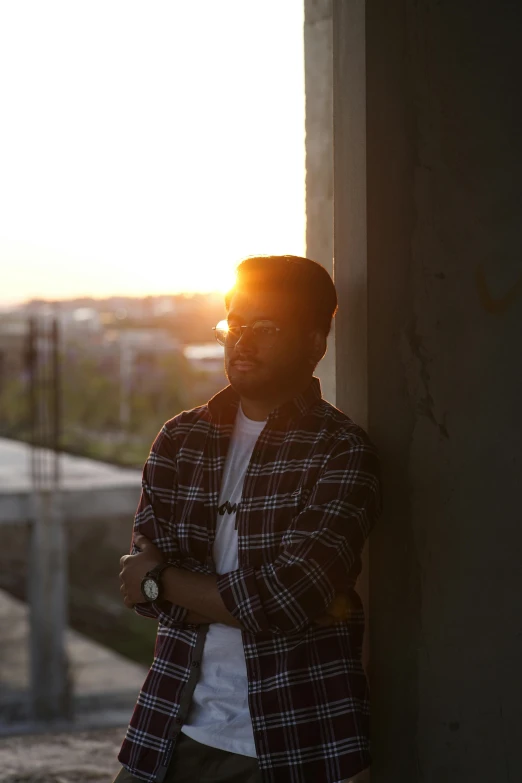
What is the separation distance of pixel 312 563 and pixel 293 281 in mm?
524

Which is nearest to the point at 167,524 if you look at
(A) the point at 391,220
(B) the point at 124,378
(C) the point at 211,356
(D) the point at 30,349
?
(A) the point at 391,220

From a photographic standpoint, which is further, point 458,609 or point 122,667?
point 122,667

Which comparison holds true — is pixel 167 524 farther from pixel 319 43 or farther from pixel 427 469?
pixel 319 43

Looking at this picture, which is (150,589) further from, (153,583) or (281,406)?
(281,406)

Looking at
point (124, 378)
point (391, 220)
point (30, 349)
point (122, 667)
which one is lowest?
point (122, 667)

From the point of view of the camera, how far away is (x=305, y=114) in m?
2.97

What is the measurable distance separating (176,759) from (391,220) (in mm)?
1101

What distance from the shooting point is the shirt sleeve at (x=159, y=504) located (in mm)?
1835

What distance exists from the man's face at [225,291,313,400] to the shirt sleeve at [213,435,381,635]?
0.19m

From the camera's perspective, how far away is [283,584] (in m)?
1.65

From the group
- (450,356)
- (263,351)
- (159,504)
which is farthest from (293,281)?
(159,504)

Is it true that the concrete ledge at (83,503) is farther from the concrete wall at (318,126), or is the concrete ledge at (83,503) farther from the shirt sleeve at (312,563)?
the shirt sleeve at (312,563)

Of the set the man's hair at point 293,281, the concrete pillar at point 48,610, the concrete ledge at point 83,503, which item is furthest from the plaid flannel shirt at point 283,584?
the concrete pillar at point 48,610

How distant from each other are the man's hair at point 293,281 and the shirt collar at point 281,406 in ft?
0.41
